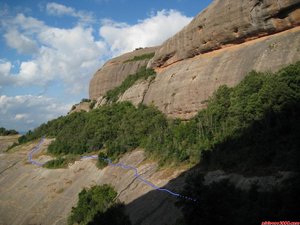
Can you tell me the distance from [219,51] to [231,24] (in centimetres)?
232

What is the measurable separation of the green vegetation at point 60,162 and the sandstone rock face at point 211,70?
28.3 feet

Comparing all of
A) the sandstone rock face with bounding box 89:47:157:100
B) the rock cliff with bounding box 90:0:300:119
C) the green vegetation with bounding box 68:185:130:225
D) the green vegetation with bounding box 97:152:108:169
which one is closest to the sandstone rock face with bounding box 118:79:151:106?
the rock cliff with bounding box 90:0:300:119

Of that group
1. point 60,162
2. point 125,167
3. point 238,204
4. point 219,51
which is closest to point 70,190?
point 125,167

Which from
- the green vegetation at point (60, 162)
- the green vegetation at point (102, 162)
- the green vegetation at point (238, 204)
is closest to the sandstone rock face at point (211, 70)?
the green vegetation at point (102, 162)

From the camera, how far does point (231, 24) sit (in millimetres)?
24172

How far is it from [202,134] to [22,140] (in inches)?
1462

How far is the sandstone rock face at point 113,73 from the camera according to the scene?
1901 inches

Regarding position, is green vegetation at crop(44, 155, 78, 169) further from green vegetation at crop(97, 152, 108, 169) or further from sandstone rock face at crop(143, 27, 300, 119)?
sandstone rock face at crop(143, 27, 300, 119)

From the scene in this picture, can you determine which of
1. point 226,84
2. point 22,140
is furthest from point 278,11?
point 22,140

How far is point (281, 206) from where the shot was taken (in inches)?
428

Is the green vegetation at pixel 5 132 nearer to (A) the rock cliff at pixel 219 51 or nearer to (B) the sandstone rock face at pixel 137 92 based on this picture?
(B) the sandstone rock face at pixel 137 92

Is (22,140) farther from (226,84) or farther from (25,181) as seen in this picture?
(226,84)

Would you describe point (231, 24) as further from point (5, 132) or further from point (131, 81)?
point (5, 132)

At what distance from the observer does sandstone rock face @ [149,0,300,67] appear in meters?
21.0
